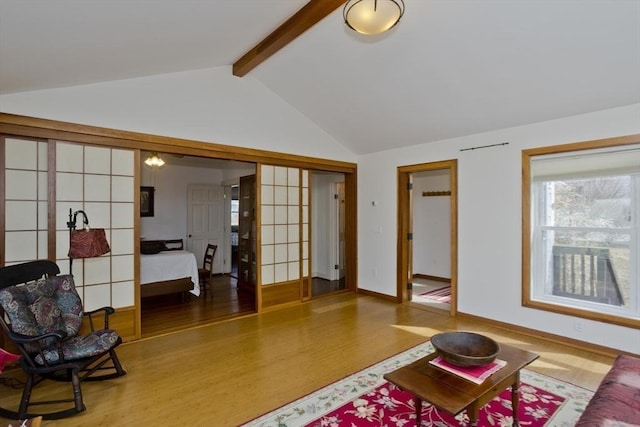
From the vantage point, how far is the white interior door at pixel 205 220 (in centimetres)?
712

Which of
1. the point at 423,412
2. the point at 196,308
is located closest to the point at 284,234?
the point at 196,308

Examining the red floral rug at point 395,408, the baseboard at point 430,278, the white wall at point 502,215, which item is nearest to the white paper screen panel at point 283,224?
the white wall at point 502,215

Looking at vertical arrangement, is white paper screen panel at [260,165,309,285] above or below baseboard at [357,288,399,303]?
above

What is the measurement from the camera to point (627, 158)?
3.17 m

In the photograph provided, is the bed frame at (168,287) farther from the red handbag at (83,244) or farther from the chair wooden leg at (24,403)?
the chair wooden leg at (24,403)

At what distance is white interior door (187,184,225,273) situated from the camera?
280 inches

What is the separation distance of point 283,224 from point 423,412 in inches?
127

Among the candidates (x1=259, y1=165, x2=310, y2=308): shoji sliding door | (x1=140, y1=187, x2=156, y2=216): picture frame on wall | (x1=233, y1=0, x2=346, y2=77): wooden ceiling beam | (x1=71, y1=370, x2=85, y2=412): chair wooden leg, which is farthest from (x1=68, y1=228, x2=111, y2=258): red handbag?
A: (x1=140, y1=187, x2=156, y2=216): picture frame on wall

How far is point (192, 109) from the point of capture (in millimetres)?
3906

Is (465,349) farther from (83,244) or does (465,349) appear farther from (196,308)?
(196,308)

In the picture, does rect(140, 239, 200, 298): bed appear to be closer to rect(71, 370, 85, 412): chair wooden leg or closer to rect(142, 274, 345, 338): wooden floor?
rect(142, 274, 345, 338): wooden floor

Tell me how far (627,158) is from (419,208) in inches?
154

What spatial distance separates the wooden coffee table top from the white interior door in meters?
6.10

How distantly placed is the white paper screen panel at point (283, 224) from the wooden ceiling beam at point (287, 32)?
1.42m
